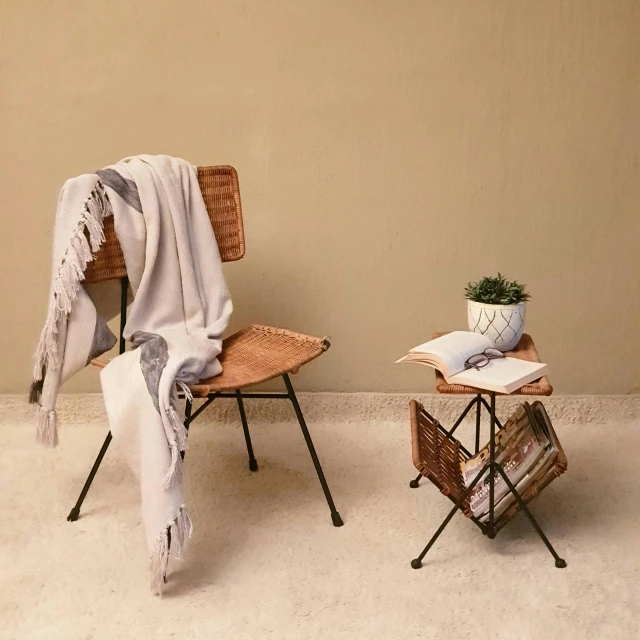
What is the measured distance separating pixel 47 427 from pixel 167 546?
1.36ft

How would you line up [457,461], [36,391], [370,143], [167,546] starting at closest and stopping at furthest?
[167,546], [36,391], [457,461], [370,143]

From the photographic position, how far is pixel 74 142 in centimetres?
214

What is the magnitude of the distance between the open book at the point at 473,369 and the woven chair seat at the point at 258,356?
0.27 meters

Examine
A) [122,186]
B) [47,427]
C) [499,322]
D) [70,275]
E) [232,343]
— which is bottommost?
[47,427]

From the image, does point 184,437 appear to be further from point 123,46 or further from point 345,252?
point 123,46

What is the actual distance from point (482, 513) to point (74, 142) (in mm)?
1502

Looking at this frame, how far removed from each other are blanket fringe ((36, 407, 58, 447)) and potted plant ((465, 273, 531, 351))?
0.95m

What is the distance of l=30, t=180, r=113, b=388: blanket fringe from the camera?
1.60 m

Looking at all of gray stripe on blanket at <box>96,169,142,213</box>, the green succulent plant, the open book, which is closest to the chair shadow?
the open book

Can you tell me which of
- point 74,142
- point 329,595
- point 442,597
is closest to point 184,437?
point 329,595

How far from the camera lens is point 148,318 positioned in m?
1.76

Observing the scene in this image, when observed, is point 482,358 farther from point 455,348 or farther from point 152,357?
point 152,357

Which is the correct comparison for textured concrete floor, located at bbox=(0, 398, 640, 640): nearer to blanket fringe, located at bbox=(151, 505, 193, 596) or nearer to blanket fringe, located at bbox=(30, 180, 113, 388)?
blanket fringe, located at bbox=(151, 505, 193, 596)

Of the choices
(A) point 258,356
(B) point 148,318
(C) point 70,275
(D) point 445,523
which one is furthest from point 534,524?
(C) point 70,275
